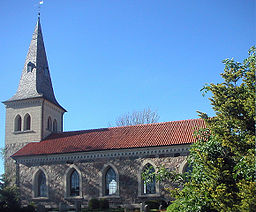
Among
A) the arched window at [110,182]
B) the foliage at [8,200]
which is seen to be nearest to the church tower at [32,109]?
the foliage at [8,200]

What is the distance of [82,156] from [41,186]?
16.5 feet

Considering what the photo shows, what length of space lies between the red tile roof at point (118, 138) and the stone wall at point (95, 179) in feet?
3.81

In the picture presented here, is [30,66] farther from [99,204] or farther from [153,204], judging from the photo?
[153,204]

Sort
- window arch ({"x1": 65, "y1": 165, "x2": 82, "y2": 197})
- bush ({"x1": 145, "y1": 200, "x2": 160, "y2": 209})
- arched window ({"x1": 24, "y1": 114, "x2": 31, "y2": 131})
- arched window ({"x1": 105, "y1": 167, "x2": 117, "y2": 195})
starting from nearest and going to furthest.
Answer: bush ({"x1": 145, "y1": 200, "x2": 160, "y2": 209})
arched window ({"x1": 105, "y1": 167, "x2": 117, "y2": 195})
window arch ({"x1": 65, "y1": 165, "x2": 82, "y2": 197})
arched window ({"x1": 24, "y1": 114, "x2": 31, "y2": 131})

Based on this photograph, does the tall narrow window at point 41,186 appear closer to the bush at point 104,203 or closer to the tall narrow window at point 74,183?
the tall narrow window at point 74,183

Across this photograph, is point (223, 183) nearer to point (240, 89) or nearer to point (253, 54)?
point (240, 89)

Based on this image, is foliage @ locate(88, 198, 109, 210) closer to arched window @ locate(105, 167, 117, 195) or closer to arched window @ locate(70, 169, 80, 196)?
arched window @ locate(105, 167, 117, 195)

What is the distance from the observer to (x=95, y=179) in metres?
26.0

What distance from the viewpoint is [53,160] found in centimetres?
2800

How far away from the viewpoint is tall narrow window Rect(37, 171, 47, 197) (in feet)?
92.2

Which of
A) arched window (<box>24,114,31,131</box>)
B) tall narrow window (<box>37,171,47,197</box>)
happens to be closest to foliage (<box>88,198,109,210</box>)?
tall narrow window (<box>37,171,47,197</box>)

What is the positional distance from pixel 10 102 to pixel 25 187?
9.74m

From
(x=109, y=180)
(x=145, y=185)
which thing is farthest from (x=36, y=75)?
(x=145, y=185)

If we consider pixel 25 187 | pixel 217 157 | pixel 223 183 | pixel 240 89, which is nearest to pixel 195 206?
pixel 223 183
